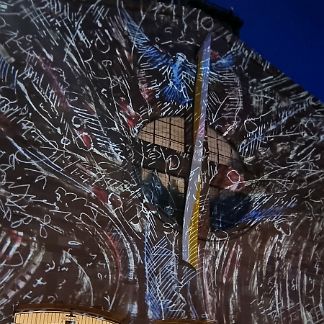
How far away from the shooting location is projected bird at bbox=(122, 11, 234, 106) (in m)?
16.4

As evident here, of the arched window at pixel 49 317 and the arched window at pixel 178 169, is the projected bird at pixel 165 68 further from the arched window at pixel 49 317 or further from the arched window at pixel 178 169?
the arched window at pixel 49 317

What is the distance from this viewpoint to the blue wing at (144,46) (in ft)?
→ 53.8

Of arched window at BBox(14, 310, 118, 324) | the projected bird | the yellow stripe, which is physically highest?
the projected bird

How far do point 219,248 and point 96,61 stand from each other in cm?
566

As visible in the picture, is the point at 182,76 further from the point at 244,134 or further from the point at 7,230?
the point at 7,230

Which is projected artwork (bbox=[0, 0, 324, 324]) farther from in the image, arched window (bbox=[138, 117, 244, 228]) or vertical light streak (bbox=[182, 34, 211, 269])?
vertical light streak (bbox=[182, 34, 211, 269])

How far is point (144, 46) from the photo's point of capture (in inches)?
652

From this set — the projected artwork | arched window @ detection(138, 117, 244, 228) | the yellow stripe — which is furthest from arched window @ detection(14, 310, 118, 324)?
arched window @ detection(138, 117, 244, 228)

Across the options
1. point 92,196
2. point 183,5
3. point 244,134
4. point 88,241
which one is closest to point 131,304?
point 88,241

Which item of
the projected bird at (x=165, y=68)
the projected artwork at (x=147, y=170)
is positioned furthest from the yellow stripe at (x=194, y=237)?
the projected bird at (x=165, y=68)

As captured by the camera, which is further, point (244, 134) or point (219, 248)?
point (244, 134)

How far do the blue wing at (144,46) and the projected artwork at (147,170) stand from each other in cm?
4

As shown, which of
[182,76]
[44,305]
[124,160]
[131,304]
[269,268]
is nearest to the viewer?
[44,305]

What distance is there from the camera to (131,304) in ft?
43.7
